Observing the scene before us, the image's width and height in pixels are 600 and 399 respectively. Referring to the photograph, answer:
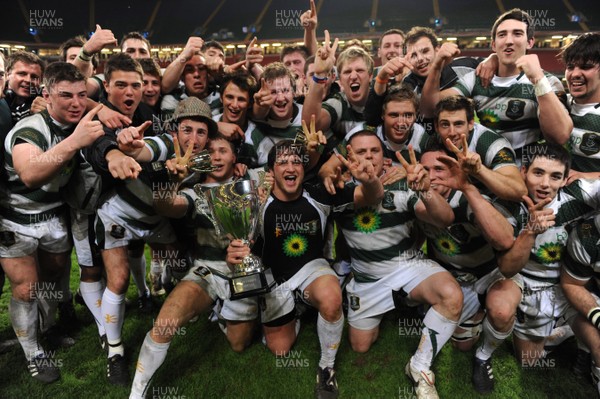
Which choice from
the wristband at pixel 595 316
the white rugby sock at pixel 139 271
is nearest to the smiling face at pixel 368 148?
the wristband at pixel 595 316

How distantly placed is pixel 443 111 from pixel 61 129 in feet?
8.06

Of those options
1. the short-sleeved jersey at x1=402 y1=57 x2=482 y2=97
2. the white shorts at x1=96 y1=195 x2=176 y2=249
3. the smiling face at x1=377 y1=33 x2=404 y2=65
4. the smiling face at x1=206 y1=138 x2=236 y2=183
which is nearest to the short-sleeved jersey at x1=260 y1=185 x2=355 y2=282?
the smiling face at x1=206 y1=138 x2=236 y2=183

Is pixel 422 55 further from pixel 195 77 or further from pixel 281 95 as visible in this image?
pixel 195 77

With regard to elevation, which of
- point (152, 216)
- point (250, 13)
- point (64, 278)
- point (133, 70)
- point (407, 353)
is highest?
point (250, 13)

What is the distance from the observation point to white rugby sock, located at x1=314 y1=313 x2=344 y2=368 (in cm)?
267

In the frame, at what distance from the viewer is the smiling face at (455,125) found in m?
2.74

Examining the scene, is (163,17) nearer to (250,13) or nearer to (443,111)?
(250,13)

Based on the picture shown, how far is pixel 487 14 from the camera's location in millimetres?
24859

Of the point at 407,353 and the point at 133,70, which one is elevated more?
A: the point at 133,70

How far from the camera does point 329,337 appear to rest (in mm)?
2682

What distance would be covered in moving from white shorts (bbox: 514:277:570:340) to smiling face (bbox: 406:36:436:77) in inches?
73.5

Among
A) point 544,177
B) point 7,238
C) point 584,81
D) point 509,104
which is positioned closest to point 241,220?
point 7,238

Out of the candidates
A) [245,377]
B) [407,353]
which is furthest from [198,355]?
[407,353]

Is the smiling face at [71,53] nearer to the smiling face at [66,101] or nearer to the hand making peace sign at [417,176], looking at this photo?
the smiling face at [66,101]
